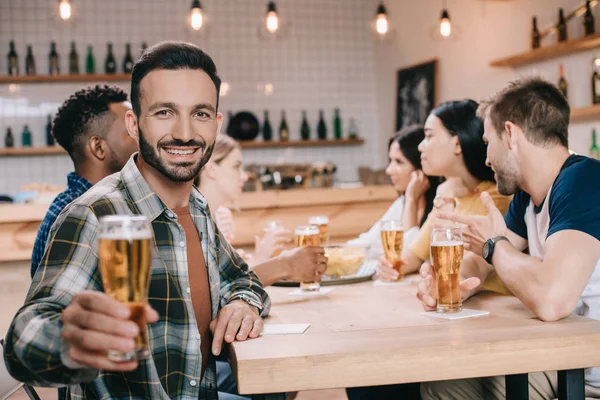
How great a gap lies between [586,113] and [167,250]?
3.33 m

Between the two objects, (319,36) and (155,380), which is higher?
(319,36)

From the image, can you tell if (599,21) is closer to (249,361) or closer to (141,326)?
(249,361)

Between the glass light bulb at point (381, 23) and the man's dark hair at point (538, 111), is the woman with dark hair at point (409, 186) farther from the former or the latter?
the glass light bulb at point (381, 23)

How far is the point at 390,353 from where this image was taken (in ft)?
3.97

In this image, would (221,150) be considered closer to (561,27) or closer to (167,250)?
(167,250)

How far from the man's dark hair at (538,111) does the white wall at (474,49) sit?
228 centimetres

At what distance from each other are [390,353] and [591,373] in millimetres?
635

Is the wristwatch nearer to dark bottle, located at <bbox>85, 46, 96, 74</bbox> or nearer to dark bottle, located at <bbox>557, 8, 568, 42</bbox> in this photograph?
dark bottle, located at <bbox>557, 8, 568, 42</bbox>

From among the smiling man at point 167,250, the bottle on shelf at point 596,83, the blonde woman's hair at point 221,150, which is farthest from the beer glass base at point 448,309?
the bottle on shelf at point 596,83

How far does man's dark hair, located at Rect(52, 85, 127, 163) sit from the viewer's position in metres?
2.31

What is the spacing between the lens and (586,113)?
402 cm

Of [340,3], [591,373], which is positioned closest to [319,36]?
[340,3]

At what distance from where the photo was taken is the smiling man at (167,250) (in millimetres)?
1181

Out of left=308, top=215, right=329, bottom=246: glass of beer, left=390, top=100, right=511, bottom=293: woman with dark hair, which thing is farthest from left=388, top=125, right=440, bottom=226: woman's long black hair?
left=308, top=215, right=329, bottom=246: glass of beer
